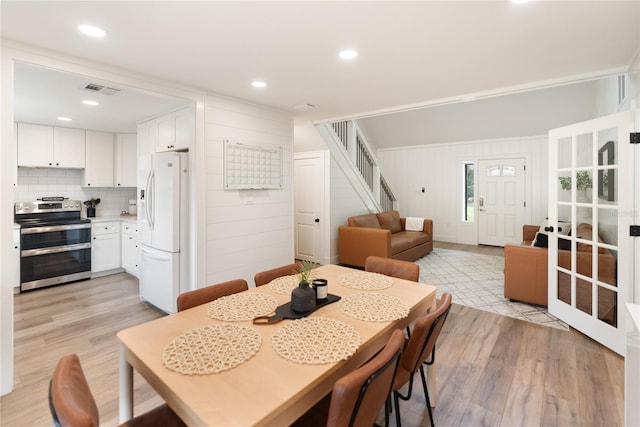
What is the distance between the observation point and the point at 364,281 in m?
2.22

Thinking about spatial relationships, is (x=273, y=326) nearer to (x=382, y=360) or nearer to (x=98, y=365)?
(x=382, y=360)

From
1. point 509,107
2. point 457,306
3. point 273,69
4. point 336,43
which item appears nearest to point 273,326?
point 336,43

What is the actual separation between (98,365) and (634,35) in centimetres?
457

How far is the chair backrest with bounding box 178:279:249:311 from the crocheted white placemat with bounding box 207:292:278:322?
78mm

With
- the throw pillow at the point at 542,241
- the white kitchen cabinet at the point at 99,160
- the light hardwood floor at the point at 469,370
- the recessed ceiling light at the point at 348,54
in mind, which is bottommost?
the light hardwood floor at the point at 469,370

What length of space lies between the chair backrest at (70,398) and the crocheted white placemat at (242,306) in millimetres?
608

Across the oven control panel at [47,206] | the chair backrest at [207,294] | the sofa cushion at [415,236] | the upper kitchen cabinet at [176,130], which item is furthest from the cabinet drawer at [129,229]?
the sofa cushion at [415,236]

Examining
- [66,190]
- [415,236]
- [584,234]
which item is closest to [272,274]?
[584,234]

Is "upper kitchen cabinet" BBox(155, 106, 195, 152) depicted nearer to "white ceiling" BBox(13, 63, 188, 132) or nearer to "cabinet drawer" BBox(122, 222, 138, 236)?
"white ceiling" BBox(13, 63, 188, 132)

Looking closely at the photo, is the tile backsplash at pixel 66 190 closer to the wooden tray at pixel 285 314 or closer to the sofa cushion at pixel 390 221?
the sofa cushion at pixel 390 221

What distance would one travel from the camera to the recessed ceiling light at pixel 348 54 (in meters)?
2.34

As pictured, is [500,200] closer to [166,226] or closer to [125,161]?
[166,226]

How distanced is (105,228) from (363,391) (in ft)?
16.8

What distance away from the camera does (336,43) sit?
2209 mm
